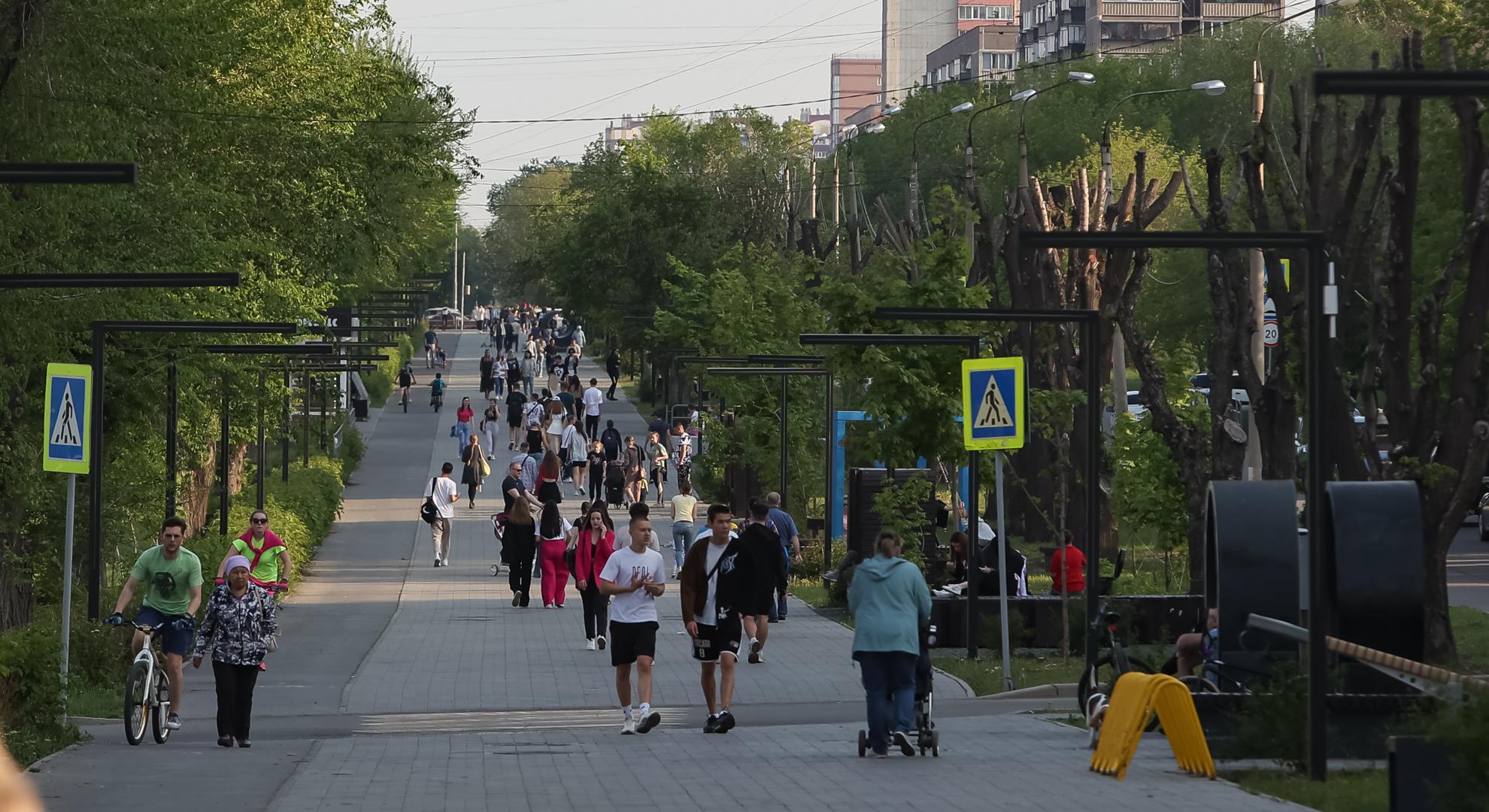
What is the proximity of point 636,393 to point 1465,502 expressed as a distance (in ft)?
220

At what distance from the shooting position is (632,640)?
14.5m

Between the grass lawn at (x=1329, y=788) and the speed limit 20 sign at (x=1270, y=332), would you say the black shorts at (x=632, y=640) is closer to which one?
the grass lawn at (x=1329, y=788)

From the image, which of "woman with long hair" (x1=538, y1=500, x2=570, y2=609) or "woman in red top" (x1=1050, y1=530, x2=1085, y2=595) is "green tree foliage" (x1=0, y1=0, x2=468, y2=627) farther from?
"woman in red top" (x1=1050, y1=530, x2=1085, y2=595)

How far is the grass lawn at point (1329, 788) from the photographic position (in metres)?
10.1

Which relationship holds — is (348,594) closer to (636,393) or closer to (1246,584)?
(1246,584)

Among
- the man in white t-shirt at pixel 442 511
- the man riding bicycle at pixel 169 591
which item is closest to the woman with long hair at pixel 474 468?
the man in white t-shirt at pixel 442 511

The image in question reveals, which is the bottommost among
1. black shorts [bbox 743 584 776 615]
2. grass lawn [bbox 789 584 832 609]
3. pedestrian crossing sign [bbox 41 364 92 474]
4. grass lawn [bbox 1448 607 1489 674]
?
grass lawn [bbox 789 584 832 609]

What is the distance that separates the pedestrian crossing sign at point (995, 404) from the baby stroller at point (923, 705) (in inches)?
182

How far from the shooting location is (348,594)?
29.9 metres

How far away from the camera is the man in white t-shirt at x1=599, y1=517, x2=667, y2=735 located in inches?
565

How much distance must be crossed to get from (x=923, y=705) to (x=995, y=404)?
16.8 ft

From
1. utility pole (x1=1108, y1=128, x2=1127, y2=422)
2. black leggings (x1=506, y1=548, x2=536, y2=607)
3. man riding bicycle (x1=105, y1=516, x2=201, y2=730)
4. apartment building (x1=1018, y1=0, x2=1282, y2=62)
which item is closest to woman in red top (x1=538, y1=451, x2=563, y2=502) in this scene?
black leggings (x1=506, y1=548, x2=536, y2=607)

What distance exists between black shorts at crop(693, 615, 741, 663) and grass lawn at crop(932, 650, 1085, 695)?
438 centimetres

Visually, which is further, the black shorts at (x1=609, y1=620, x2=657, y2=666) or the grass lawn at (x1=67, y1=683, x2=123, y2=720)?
the grass lawn at (x1=67, y1=683, x2=123, y2=720)
